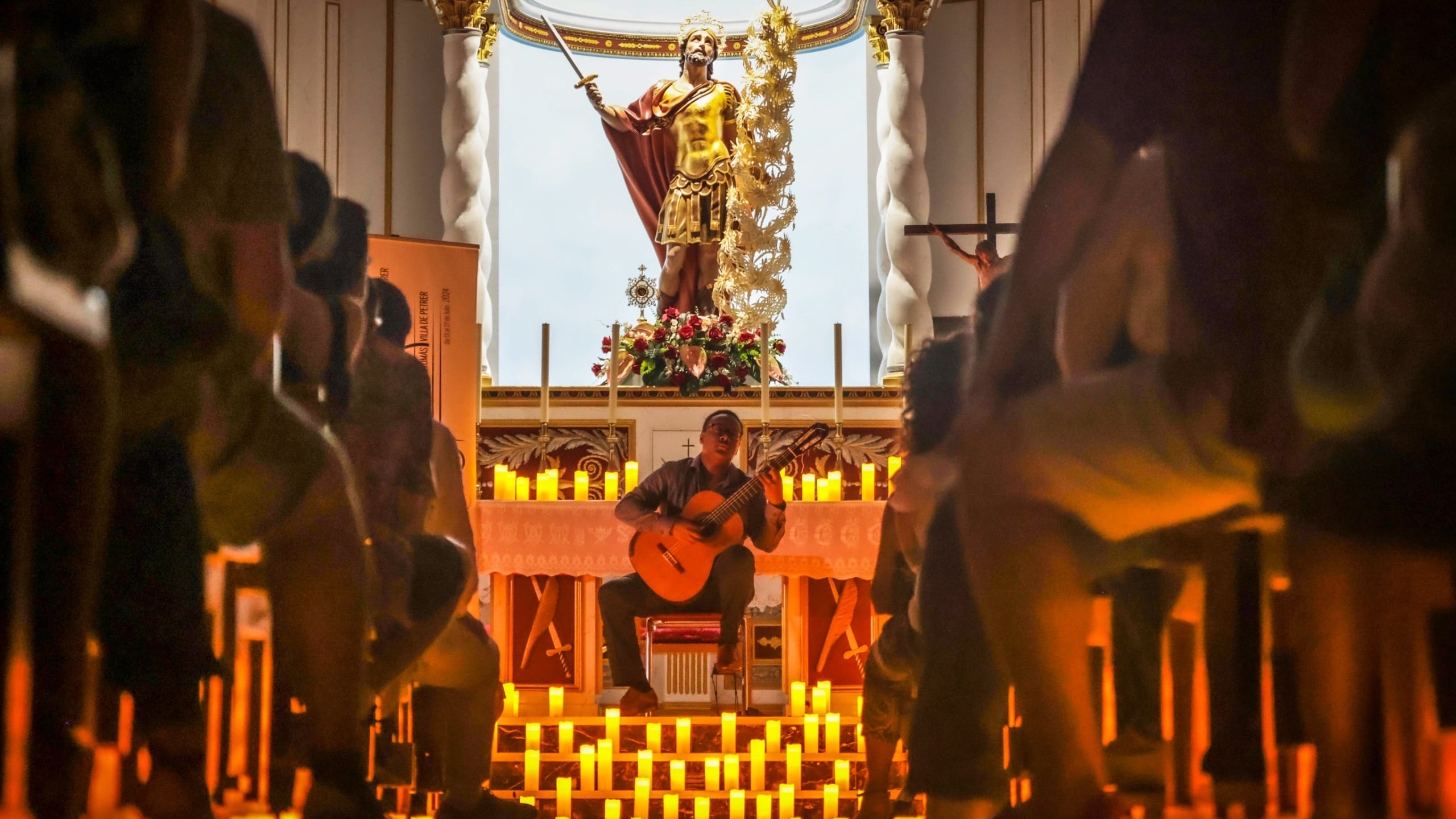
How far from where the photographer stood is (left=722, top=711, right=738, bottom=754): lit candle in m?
4.48

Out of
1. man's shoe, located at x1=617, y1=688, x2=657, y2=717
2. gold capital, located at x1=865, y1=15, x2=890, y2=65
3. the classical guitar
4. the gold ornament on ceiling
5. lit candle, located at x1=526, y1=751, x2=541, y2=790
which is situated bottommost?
man's shoe, located at x1=617, y1=688, x2=657, y2=717

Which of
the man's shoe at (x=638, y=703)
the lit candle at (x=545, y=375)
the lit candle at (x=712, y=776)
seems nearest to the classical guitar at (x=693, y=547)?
the man's shoe at (x=638, y=703)

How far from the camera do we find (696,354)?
6.70 m

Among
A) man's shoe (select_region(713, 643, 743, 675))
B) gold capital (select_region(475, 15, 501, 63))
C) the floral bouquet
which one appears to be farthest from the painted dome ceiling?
man's shoe (select_region(713, 643, 743, 675))

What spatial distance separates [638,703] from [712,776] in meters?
1.34

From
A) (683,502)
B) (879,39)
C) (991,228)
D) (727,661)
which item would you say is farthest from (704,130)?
(991,228)

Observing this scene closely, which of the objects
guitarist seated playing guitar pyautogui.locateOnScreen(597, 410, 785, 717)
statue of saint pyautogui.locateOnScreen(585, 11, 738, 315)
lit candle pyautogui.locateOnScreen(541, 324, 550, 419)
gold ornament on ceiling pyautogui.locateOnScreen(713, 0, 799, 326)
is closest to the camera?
guitarist seated playing guitar pyautogui.locateOnScreen(597, 410, 785, 717)

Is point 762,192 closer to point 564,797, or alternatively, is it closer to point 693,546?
point 693,546

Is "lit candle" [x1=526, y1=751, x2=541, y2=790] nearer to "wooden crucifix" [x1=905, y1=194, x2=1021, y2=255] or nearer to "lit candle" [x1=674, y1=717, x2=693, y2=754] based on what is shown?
"lit candle" [x1=674, y1=717, x2=693, y2=754]

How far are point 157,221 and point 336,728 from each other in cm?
A: 101

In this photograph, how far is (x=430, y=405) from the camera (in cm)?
295

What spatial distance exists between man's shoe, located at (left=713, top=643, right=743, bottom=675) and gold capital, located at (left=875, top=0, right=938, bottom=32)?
4431mm

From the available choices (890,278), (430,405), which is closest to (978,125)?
(890,278)

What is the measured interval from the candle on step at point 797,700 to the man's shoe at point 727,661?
26 centimetres
